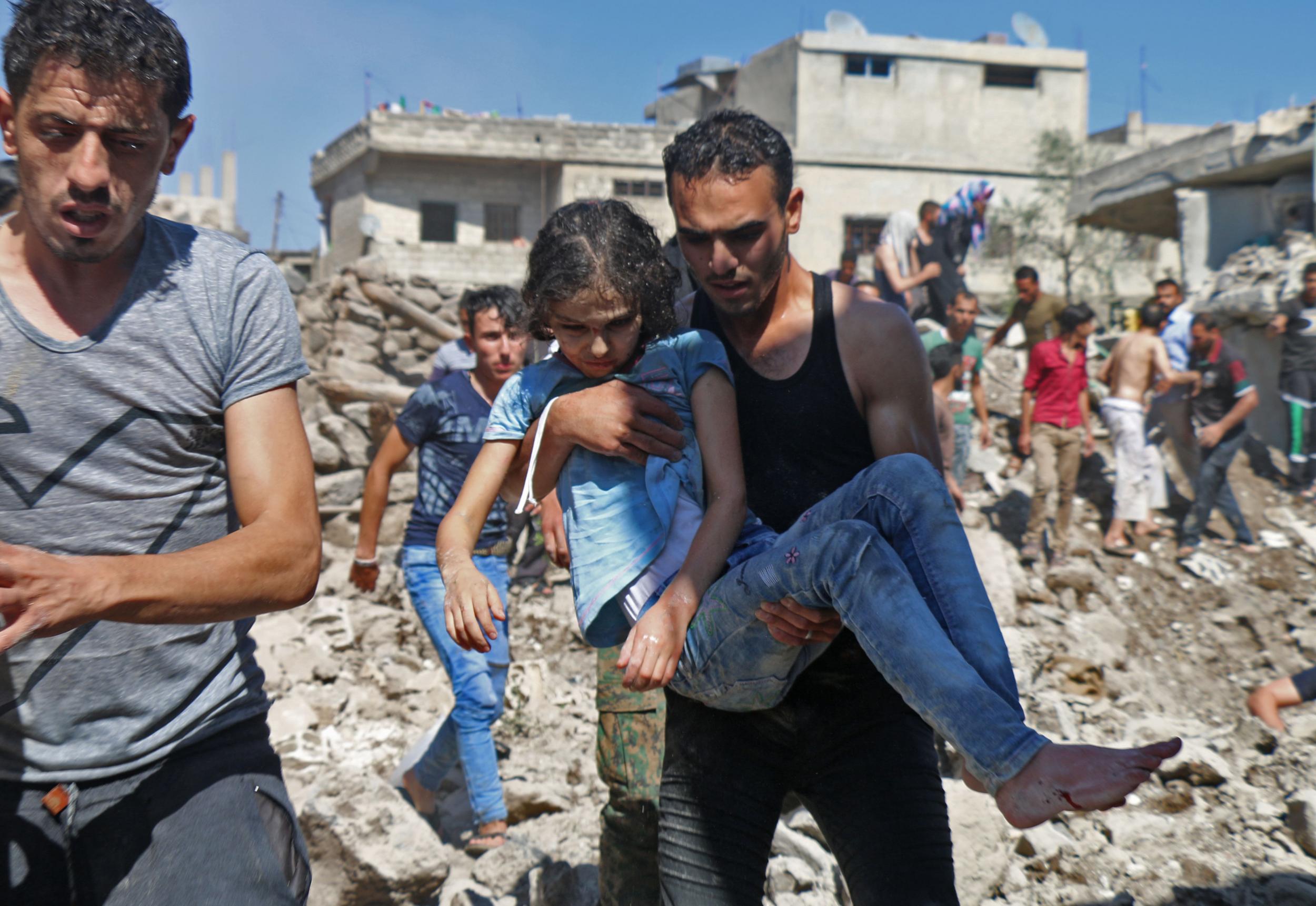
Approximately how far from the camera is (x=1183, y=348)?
9.58 m

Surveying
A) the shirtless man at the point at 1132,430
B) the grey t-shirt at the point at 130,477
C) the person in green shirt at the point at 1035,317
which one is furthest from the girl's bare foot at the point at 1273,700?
the person in green shirt at the point at 1035,317

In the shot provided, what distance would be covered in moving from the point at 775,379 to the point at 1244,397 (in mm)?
8255

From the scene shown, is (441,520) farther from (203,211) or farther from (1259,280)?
(203,211)

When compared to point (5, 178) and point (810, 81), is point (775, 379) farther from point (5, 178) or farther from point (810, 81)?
point (810, 81)

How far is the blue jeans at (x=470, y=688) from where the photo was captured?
412 centimetres

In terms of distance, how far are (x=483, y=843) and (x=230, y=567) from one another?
2848 mm

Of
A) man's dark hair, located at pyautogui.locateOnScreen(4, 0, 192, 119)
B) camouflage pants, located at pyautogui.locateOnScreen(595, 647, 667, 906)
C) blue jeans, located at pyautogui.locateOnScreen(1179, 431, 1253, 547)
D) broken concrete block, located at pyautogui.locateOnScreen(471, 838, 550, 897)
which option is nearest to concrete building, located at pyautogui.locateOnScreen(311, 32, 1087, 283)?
blue jeans, located at pyautogui.locateOnScreen(1179, 431, 1253, 547)

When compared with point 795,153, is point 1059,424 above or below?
below

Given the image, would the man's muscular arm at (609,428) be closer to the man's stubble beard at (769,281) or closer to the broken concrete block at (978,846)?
the man's stubble beard at (769,281)

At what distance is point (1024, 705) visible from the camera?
541 cm

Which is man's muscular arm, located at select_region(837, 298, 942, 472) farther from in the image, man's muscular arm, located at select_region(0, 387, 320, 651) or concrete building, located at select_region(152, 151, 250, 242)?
concrete building, located at select_region(152, 151, 250, 242)

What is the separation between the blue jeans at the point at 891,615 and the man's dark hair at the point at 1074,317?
7292mm

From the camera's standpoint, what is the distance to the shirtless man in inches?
353

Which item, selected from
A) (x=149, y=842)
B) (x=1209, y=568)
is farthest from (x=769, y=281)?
(x=1209, y=568)
